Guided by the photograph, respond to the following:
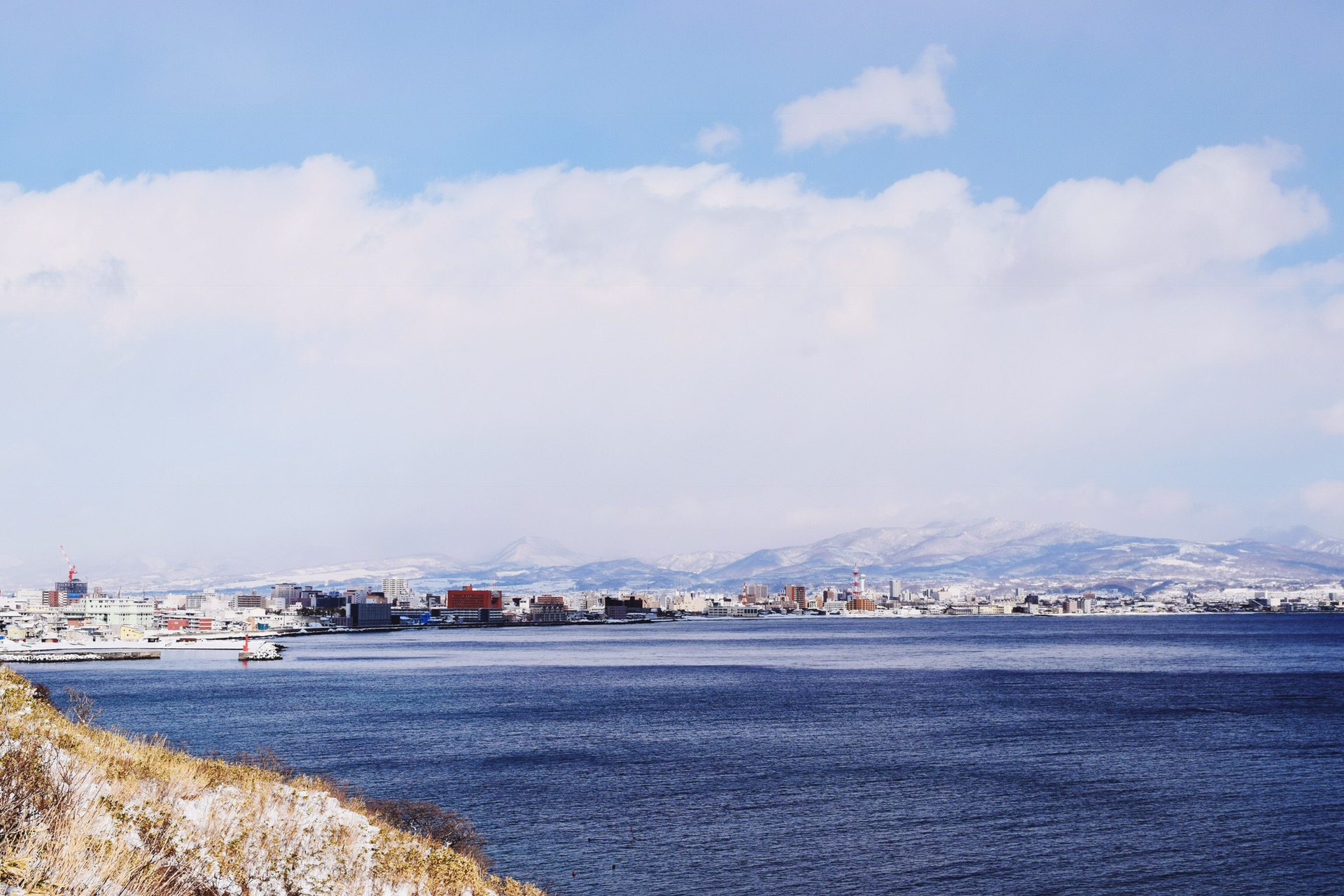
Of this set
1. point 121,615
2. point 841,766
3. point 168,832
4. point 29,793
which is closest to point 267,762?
point 841,766

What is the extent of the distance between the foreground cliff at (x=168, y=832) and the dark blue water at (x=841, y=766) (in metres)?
8.88

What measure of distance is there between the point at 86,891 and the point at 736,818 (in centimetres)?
2446

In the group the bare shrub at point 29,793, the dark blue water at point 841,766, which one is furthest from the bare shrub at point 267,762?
the bare shrub at point 29,793

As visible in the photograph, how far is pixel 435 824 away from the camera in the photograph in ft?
94.1

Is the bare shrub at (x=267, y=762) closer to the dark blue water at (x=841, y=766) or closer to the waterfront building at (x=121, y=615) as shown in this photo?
A: the dark blue water at (x=841, y=766)

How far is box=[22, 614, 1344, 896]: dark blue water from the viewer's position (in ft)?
88.3

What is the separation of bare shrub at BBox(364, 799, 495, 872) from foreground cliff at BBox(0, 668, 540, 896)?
23.9 ft

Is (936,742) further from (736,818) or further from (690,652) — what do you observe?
(690,652)

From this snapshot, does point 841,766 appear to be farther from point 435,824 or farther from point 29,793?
point 29,793

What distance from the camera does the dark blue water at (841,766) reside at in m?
26.9

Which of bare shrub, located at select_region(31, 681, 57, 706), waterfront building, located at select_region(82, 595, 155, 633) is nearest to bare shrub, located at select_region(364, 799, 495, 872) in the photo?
bare shrub, located at select_region(31, 681, 57, 706)

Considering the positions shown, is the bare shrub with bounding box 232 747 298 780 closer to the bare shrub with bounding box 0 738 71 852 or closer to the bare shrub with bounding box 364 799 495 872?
the bare shrub with bounding box 364 799 495 872

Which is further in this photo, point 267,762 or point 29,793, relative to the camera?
point 267,762

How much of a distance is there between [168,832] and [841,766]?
31.9m
